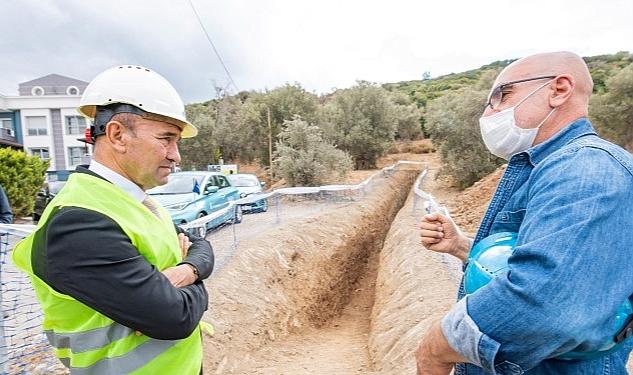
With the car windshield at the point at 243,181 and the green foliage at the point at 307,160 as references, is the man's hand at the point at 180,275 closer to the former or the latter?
the car windshield at the point at 243,181

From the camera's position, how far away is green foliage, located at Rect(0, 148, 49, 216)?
14.0 m

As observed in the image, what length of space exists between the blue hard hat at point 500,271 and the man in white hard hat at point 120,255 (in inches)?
41.9

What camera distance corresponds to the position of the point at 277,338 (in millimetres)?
6035

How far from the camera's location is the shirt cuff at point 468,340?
3.15ft

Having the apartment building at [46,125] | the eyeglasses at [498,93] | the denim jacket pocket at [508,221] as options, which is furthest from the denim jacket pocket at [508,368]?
the apartment building at [46,125]

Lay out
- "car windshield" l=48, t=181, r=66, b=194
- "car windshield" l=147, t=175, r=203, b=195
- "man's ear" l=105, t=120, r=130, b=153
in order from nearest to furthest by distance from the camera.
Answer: "man's ear" l=105, t=120, r=130, b=153, "car windshield" l=147, t=175, r=203, b=195, "car windshield" l=48, t=181, r=66, b=194

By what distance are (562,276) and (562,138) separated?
534mm

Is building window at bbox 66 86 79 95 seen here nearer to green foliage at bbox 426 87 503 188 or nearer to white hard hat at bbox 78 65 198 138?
green foliage at bbox 426 87 503 188

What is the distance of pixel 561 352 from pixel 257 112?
3083 centimetres

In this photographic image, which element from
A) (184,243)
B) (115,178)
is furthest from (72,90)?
(115,178)

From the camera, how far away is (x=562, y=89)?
48.4 inches

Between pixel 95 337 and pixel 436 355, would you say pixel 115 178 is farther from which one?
pixel 436 355

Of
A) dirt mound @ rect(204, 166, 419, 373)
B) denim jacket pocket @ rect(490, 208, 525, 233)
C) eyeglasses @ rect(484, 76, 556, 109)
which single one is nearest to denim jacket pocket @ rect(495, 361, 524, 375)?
denim jacket pocket @ rect(490, 208, 525, 233)

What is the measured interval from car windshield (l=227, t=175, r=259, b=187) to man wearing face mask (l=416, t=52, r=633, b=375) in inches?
565
